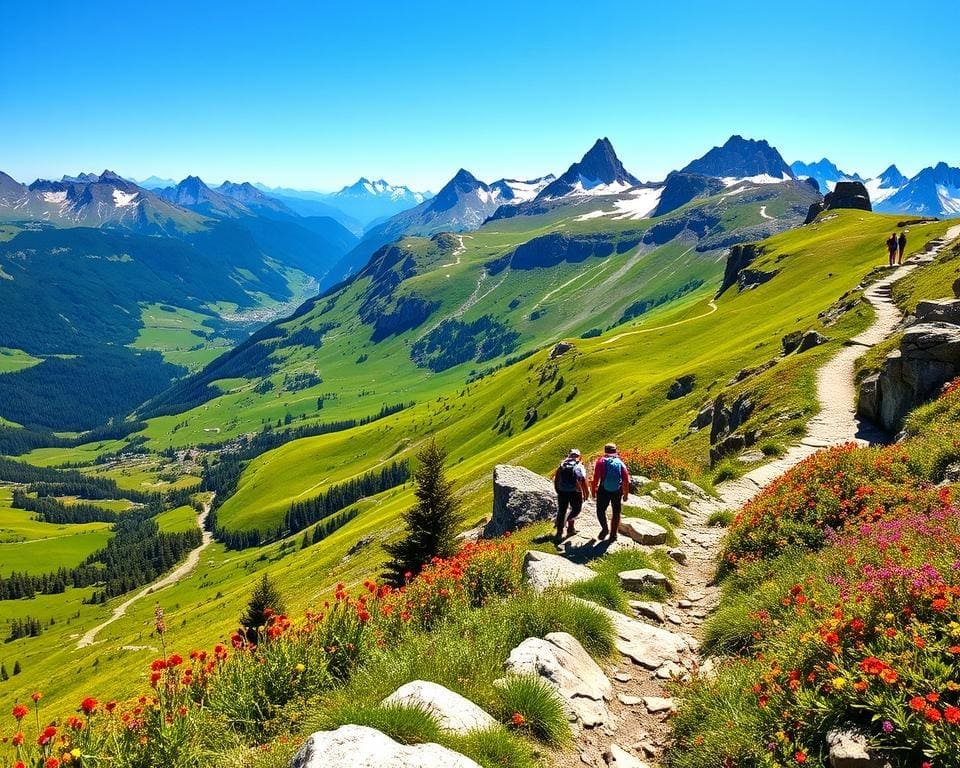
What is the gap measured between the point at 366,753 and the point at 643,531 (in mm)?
14836

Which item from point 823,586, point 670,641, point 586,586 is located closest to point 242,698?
point 586,586

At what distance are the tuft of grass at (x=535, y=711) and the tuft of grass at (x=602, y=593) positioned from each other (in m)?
4.75

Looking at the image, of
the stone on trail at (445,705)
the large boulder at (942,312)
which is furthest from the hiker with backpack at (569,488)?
the large boulder at (942,312)

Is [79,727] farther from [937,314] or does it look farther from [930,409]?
[937,314]

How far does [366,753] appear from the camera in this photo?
6719 mm

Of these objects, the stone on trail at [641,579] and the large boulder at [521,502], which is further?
the large boulder at [521,502]

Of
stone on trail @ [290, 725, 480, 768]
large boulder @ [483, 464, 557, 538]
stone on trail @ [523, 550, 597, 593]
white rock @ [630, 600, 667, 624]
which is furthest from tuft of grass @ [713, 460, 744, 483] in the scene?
stone on trail @ [290, 725, 480, 768]

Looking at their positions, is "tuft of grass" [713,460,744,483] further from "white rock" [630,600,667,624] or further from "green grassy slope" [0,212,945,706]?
"white rock" [630,600,667,624]

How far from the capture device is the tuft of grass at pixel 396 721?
24.5 ft

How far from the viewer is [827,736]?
7.15m

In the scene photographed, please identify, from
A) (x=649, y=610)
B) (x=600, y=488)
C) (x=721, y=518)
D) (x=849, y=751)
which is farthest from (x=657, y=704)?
(x=721, y=518)

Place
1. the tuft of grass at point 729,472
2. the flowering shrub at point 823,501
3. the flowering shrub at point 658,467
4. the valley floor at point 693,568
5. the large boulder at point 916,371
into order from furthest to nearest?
the tuft of grass at point 729,472
the flowering shrub at point 658,467
the large boulder at point 916,371
the flowering shrub at point 823,501
the valley floor at point 693,568

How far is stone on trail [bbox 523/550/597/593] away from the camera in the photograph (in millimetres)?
14140

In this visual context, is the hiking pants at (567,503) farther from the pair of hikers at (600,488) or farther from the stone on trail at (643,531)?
the stone on trail at (643,531)
